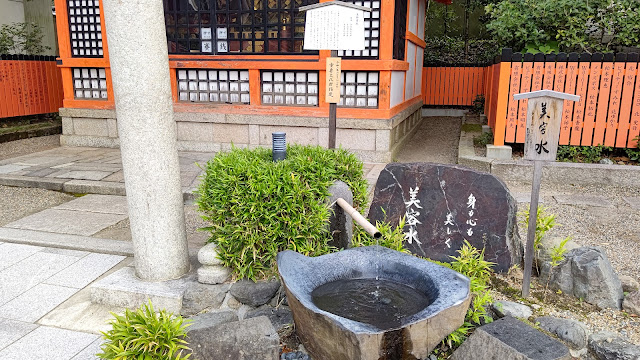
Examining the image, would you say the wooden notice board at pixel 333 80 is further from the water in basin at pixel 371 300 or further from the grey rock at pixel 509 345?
the grey rock at pixel 509 345

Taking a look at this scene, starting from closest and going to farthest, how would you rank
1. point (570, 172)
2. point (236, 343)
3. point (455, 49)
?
point (236, 343) < point (570, 172) < point (455, 49)

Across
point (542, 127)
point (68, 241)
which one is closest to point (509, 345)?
point (542, 127)

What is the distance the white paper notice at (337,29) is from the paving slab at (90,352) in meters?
3.46

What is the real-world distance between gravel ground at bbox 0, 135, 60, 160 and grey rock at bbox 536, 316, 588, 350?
10531 mm

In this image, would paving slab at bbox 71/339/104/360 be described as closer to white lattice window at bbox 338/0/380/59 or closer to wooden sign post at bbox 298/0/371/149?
wooden sign post at bbox 298/0/371/149

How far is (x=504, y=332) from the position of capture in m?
2.96

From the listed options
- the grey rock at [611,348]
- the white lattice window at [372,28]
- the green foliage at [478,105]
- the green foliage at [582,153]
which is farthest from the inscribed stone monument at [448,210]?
the green foliage at [478,105]

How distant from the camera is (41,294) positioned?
432 centimetres

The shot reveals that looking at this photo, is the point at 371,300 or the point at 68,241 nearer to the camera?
the point at 371,300

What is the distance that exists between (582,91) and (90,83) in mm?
10096

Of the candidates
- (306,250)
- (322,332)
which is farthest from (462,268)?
(322,332)

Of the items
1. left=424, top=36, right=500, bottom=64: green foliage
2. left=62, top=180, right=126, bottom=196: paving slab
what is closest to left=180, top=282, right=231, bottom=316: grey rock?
left=62, top=180, right=126, bottom=196: paving slab

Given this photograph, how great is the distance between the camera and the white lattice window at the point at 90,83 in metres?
10.6

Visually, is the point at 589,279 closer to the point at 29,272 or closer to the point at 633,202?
the point at 633,202
